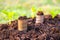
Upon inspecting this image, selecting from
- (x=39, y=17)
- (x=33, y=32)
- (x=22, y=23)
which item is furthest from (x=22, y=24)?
(x=39, y=17)

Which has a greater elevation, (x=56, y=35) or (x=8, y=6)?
(x=8, y=6)

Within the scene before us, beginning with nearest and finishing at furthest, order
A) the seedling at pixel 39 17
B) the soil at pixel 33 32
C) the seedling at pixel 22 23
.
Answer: the soil at pixel 33 32 → the seedling at pixel 22 23 → the seedling at pixel 39 17

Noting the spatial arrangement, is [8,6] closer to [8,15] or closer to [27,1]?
[27,1]

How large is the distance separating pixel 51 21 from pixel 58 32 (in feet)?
1.35

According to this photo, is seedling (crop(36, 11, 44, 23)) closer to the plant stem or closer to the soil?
the soil

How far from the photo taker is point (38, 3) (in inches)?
192

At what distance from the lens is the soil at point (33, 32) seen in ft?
7.30

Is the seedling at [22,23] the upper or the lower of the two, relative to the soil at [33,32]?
upper

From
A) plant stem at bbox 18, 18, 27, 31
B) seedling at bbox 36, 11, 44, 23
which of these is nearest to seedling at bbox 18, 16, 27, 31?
plant stem at bbox 18, 18, 27, 31

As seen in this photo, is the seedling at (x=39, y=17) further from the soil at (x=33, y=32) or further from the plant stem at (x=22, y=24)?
the plant stem at (x=22, y=24)

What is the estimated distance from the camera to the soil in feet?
7.30

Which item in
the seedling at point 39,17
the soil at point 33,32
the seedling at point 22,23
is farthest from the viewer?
the seedling at point 39,17

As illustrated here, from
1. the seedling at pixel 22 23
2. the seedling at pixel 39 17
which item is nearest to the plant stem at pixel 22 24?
the seedling at pixel 22 23

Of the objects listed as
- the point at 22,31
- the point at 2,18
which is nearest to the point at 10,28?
the point at 22,31
